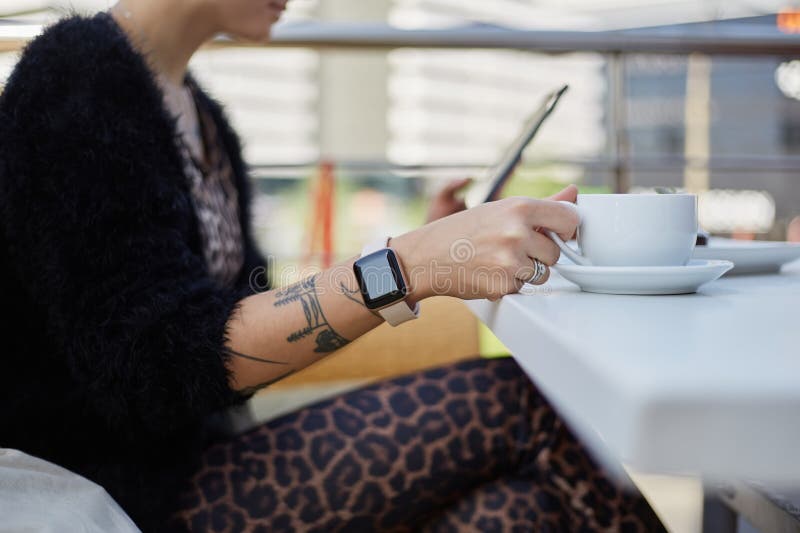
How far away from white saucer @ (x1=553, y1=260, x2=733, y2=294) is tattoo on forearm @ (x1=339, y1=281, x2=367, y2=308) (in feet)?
0.61

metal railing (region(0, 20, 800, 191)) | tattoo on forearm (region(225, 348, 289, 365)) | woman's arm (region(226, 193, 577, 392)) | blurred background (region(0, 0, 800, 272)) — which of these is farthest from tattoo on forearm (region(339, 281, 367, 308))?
blurred background (region(0, 0, 800, 272))

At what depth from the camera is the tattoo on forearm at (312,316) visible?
66cm

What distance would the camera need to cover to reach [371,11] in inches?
416

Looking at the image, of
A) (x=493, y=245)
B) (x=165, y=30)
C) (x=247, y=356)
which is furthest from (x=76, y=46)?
(x=493, y=245)

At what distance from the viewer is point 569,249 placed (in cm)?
59

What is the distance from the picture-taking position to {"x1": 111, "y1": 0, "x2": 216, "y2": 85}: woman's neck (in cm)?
90

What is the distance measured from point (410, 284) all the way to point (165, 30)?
0.54 meters

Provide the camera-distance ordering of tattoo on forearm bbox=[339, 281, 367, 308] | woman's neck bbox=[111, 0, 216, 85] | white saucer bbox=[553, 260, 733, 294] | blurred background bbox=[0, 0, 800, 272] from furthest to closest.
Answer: blurred background bbox=[0, 0, 800, 272], woman's neck bbox=[111, 0, 216, 85], tattoo on forearm bbox=[339, 281, 367, 308], white saucer bbox=[553, 260, 733, 294]

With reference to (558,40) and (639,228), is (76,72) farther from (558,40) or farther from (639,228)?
(558,40)

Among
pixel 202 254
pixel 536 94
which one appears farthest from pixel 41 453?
pixel 536 94

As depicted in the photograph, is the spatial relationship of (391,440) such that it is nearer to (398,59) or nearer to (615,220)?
(615,220)

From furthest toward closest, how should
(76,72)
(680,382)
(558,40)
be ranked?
(558,40)
(76,72)
(680,382)

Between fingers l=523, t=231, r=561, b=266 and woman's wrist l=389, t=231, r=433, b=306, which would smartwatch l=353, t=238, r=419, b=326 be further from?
fingers l=523, t=231, r=561, b=266

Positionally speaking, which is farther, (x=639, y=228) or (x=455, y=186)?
(x=455, y=186)
